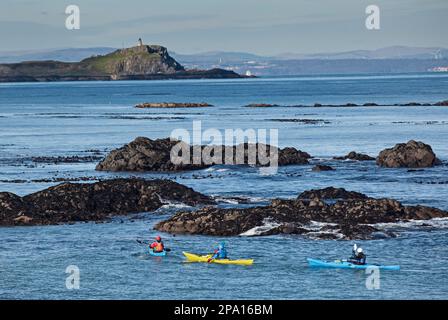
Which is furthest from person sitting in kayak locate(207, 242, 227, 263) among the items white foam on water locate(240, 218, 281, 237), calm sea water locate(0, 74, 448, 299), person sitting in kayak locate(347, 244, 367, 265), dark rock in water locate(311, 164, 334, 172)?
dark rock in water locate(311, 164, 334, 172)

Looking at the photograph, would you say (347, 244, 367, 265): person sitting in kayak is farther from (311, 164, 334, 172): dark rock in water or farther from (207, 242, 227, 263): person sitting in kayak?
(311, 164, 334, 172): dark rock in water

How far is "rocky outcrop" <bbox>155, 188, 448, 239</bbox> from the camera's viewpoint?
205 feet

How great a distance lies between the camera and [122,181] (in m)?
75.3

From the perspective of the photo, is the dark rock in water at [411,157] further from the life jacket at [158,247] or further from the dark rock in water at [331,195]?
the life jacket at [158,247]

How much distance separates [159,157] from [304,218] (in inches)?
1448

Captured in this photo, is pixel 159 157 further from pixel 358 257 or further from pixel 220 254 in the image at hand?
pixel 358 257

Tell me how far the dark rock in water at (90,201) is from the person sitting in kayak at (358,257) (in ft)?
72.7

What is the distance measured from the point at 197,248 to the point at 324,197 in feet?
57.3

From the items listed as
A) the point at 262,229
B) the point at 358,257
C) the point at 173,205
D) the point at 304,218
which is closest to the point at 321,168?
the point at 173,205

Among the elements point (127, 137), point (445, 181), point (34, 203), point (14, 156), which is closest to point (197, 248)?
point (34, 203)

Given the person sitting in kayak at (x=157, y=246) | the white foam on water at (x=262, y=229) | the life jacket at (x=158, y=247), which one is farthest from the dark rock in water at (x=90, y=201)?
the life jacket at (x=158, y=247)

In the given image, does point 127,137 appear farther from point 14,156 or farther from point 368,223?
point 368,223

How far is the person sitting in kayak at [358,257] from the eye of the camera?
52.8m

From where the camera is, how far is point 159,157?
326 feet
